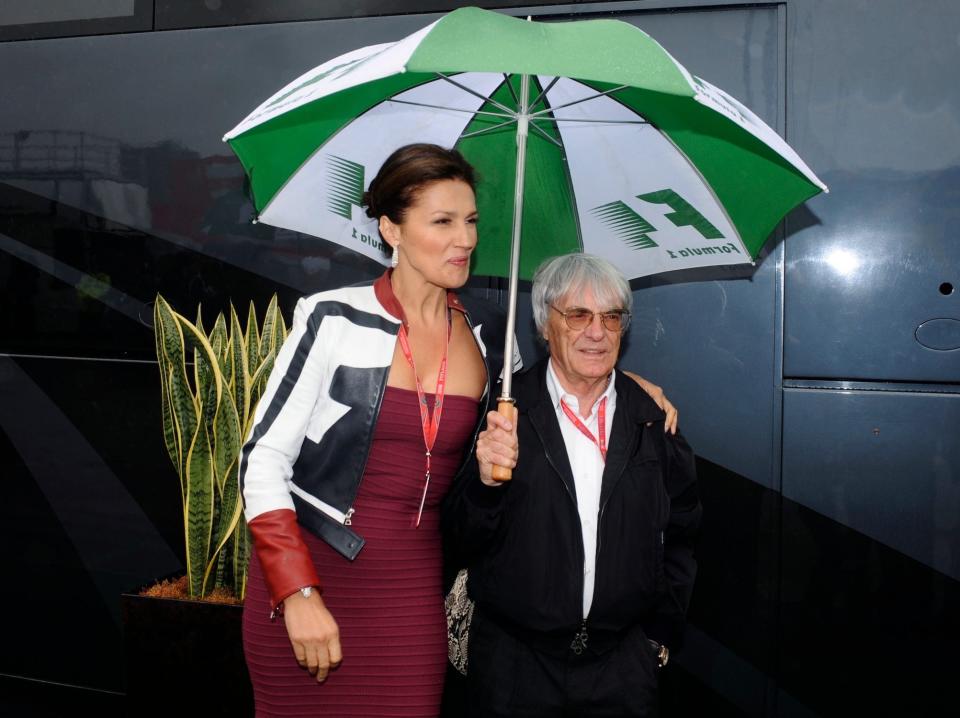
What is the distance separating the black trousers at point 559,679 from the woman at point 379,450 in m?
0.13

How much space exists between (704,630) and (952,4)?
2.21 m

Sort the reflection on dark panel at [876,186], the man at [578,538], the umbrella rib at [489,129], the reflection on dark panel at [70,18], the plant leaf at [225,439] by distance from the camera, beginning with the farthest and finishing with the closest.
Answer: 1. the reflection on dark panel at [70,18]
2. the plant leaf at [225,439]
3. the reflection on dark panel at [876,186]
4. the umbrella rib at [489,129]
5. the man at [578,538]

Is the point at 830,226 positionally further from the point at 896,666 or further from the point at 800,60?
the point at 896,666

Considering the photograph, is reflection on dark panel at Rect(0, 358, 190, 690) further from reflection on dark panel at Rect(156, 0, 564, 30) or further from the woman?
the woman

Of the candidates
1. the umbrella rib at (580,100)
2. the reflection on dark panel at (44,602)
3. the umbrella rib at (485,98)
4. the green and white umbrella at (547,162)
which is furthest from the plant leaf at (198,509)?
the umbrella rib at (580,100)

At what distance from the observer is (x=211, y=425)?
10.0 ft

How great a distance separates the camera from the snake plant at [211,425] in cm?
299

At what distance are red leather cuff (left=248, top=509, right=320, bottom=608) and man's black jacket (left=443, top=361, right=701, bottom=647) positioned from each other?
402 millimetres

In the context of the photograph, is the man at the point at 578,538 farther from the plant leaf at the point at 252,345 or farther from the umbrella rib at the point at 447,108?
the plant leaf at the point at 252,345

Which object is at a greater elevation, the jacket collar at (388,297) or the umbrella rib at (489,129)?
the umbrella rib at (489,129)

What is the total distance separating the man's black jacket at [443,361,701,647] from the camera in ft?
6.67

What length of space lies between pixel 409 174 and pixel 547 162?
56 cm

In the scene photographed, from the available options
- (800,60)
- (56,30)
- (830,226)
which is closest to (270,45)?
(56,30)

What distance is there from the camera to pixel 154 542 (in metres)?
3.52
